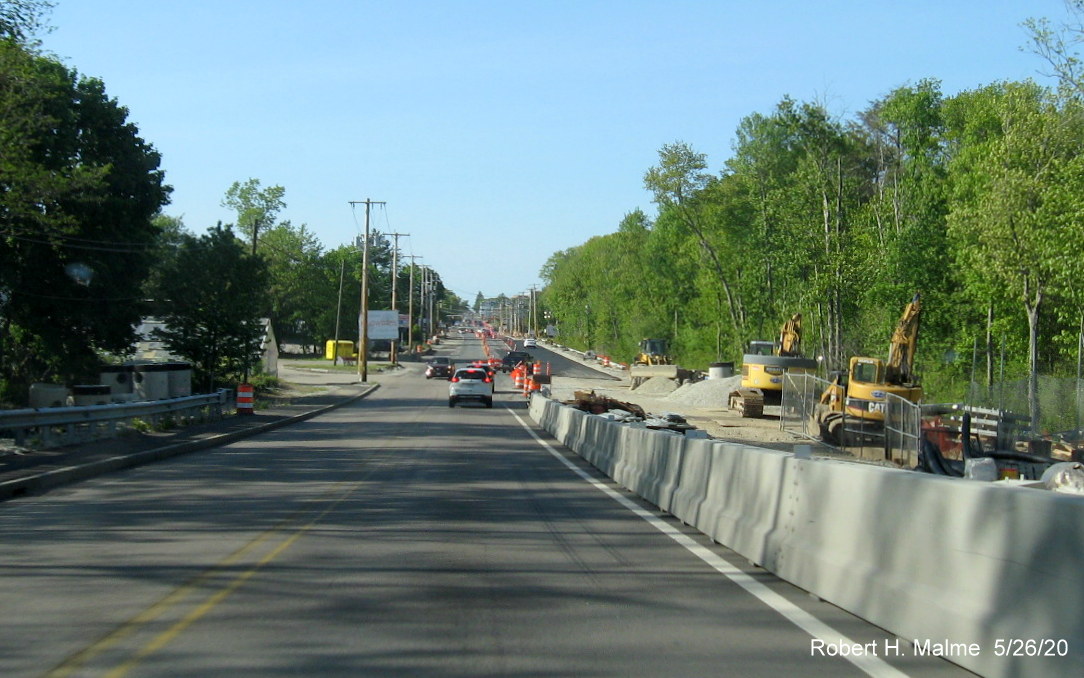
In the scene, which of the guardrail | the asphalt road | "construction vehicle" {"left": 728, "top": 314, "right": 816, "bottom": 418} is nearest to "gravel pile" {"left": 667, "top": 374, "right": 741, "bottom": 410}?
"construction vehicle" {"left": 728, "top": 314, "right": 816, "bottom": 418}

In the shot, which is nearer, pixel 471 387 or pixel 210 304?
pixel 210 304

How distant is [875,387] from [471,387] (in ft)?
60.7

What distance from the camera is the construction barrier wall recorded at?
523 cm

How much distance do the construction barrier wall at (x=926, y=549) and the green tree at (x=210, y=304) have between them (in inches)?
1212

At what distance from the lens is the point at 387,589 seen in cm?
840

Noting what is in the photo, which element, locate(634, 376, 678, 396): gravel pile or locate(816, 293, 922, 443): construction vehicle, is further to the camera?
locate(634, 376, 678, 396): gravel pile

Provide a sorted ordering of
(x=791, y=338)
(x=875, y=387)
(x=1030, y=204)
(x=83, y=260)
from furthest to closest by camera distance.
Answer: (x=791, y=338) → (x=83, y=260) → (x=1030, y=204) → (x=875, y=387)

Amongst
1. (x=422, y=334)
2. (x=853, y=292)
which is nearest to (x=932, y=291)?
(x=853, y=292)

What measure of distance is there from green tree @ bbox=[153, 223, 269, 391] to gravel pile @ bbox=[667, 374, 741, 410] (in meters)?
23.2

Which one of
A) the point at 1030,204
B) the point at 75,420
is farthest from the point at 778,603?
the point at 1030,204

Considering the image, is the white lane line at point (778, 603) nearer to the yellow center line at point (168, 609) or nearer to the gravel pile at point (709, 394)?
the yellow center line at point (168, 609)

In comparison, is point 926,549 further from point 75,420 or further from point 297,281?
point 297,281

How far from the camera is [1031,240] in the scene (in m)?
37.2

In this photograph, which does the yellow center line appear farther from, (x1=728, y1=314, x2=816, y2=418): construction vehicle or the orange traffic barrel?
(x1=728, y1=314, x2=816, y2=418): construction vehicle
